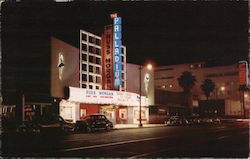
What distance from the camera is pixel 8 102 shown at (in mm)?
31500

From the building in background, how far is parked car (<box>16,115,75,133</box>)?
1939 inches

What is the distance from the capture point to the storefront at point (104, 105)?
3697cm

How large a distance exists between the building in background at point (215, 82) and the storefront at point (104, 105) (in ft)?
85.9

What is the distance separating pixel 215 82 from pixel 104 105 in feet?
153

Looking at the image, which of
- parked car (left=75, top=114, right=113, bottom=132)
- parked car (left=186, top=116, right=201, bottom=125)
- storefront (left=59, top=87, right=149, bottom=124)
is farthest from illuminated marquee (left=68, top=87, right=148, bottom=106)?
parked car (left=186, top=116, right=201, bottom=125)

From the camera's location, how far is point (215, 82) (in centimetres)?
8456

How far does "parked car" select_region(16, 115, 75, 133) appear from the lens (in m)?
25.3

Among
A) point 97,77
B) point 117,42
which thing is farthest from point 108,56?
point 97,77

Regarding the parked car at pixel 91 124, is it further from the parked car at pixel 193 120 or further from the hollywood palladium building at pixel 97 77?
the parked car at pixel 193 120

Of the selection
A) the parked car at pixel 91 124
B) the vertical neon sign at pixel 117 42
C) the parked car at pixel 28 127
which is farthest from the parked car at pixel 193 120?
the parked car at pixel 28 127

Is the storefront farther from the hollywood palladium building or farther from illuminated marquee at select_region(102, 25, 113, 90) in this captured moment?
illuminated marquee at select_region(102, 25, 113, 90)

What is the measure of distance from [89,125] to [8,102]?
7.71 meters

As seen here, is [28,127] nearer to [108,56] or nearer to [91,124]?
[91,124]

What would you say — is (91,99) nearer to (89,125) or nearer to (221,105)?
(89,125)
